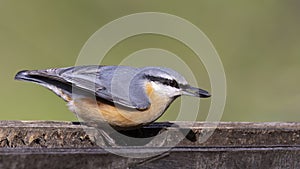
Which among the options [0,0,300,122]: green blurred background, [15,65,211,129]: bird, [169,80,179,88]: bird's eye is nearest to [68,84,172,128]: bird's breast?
[15,65,211,129]: bird

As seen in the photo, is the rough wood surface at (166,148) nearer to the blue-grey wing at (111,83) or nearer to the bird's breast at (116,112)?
the bird's breast at (116,112)

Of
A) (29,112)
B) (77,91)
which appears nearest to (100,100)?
(77,91)

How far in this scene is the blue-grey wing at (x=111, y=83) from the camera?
4062 millimetres

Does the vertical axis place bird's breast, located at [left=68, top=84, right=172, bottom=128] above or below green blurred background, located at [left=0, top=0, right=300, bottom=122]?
below

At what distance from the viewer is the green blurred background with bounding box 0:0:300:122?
593 cm

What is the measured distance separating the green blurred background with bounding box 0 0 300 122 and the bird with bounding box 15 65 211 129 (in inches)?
62.4

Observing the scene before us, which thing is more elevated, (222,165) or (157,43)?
(157,43)

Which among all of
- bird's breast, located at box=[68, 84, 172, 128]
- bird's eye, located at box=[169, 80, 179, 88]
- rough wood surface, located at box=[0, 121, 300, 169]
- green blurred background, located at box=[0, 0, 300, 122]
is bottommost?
rough wood surface, located at box=[0, 121, 300, 169]

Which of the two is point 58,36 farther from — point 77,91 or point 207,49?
point 77,91

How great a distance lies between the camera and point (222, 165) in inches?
116

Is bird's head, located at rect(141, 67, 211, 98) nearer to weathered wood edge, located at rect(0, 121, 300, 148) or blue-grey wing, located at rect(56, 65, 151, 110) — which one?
blue-grey wing, located at rect(56, 65, 151, 110)

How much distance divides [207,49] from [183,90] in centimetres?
214

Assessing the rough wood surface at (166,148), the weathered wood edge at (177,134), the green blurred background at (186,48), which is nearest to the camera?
the rough wood surface at (166,148)

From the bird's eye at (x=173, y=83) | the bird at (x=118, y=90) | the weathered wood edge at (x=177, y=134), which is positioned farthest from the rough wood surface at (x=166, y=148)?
the bird's eye at (x=173, y=83)
